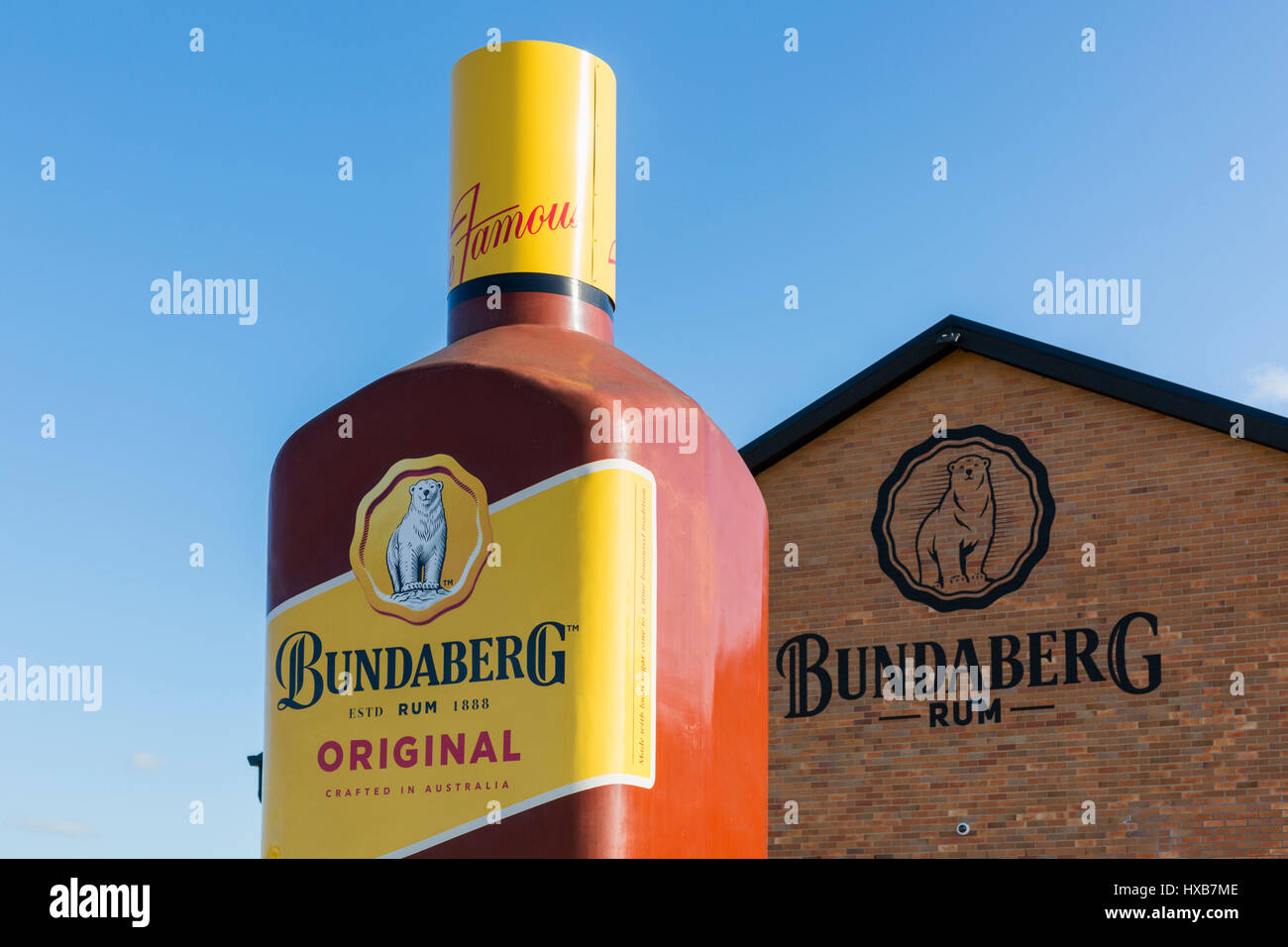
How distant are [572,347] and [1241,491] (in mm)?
8003

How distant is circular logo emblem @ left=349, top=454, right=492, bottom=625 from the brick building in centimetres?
821

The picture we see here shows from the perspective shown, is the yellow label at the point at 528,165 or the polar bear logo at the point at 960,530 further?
the polar bear logo at the point at 960,530

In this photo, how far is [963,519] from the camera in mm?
15258

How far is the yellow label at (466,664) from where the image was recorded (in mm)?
7527

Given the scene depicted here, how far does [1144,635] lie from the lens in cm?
1423

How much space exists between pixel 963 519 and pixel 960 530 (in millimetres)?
111

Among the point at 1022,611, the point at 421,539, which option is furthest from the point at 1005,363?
the point at 421,539

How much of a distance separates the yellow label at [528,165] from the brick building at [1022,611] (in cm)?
726
